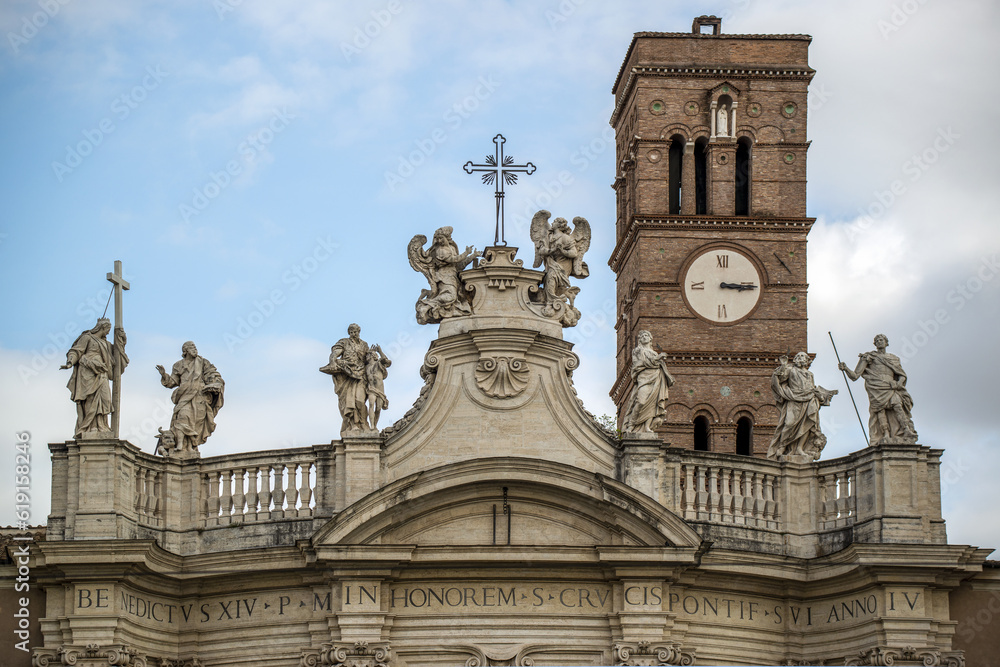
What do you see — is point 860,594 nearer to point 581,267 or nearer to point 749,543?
point 749,543

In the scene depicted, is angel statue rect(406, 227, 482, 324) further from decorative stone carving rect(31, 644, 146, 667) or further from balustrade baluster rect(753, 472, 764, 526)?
decorative stone carving rect(31, 644, 146, 667)

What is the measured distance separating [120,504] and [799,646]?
948 centimetres

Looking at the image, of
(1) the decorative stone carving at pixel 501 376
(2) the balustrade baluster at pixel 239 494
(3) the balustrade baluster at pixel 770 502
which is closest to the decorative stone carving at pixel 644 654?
(3) the balustrade baluster at pixel 770 502

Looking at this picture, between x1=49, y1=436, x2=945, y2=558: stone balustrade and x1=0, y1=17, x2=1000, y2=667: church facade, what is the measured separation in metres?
0.03

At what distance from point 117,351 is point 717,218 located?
77.4ft

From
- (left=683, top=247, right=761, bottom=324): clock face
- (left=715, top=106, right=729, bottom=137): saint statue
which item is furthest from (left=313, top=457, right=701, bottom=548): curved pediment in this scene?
(left=715, top=106, right=729, bottom=137): saint statue

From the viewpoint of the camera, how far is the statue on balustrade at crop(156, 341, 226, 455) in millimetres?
32000

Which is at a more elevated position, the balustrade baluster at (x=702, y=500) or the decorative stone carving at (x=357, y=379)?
the decorative stone carving at (x=357, y=379)

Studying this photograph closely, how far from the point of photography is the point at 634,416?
32469 mm

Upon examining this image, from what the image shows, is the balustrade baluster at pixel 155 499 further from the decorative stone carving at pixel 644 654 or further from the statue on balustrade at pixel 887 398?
the statue on balustrade at pixel 887 398

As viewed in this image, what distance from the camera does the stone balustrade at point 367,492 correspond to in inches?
1233

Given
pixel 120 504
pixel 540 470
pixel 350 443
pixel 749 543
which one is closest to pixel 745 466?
pixel 749 543

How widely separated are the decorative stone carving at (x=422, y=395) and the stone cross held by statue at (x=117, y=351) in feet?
11.8

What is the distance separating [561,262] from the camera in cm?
3291
